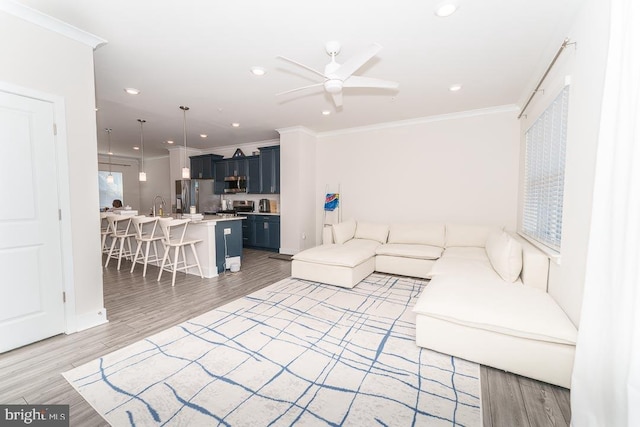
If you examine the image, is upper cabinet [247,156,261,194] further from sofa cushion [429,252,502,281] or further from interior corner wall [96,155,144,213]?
interior corner wall [96,155,144,213]

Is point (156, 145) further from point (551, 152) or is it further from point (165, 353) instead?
point (551, 152)

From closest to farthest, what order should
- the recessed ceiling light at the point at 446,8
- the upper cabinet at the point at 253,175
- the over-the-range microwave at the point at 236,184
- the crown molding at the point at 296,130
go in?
1. the recessed ceiling light at the point at 446,8
2. the crown molding at the point at 296,130
3. the upper cabinet at the point at 253,175
4. the over-the-range microwave at the point at 236,184

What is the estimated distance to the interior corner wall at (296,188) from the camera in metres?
5.76

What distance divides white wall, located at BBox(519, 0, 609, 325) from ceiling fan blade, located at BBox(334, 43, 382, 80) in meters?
1.46

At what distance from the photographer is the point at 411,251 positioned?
4.29 metres

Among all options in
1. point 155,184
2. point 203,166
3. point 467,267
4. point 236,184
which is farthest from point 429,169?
point 155,184

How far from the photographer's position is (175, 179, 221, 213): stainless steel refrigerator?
7.46 metres

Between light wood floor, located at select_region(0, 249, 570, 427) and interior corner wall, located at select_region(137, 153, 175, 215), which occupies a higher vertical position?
interior corner wall, located at select_region(137, 153, 175, 215)

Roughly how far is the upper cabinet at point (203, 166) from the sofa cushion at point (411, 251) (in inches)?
212

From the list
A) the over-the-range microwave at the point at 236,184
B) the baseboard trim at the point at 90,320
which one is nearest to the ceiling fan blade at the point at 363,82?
the baseboard trim at the point at 90,320

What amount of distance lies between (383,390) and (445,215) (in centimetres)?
391

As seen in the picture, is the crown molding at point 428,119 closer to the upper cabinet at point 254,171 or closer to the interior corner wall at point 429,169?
the interior corner wall at point 429,169

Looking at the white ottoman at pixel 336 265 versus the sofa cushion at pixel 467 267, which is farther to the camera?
the white ottoman at pixel 336 265

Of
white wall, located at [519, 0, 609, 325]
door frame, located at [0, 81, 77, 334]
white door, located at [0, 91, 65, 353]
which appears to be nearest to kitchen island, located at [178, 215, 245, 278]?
door frame, located at [0, 81, 77, 334]
